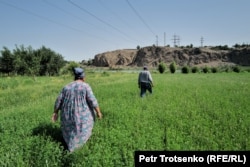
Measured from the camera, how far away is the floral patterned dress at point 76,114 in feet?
20.2

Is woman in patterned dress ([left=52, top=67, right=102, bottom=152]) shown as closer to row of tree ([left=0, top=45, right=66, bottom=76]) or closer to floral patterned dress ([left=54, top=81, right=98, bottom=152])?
floral patterned dress ([left=54, top=81, right=98, bottom=152])

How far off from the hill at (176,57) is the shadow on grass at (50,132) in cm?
11581

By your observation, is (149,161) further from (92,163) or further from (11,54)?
(11,54)

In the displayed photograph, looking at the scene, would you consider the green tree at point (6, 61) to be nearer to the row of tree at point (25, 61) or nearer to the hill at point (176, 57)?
the row of tree at point (25, 61)

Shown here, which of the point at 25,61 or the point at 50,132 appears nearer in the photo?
the point at 50,132

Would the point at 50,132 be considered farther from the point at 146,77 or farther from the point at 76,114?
the point at 146,77

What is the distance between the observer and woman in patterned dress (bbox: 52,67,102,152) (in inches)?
242

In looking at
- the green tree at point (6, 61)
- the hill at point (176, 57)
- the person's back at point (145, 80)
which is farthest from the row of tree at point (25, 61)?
the hill at point (176, 57)

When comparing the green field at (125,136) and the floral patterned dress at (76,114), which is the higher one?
the floral patterned dress at (76,114)

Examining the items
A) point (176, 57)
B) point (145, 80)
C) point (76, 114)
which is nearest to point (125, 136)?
point (76, 114)

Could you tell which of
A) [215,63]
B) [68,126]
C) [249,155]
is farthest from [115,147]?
[215,63]

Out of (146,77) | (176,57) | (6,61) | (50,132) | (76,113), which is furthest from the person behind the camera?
(176,57)

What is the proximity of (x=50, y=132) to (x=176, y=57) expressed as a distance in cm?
12812

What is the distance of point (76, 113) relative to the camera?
20.4 ft
